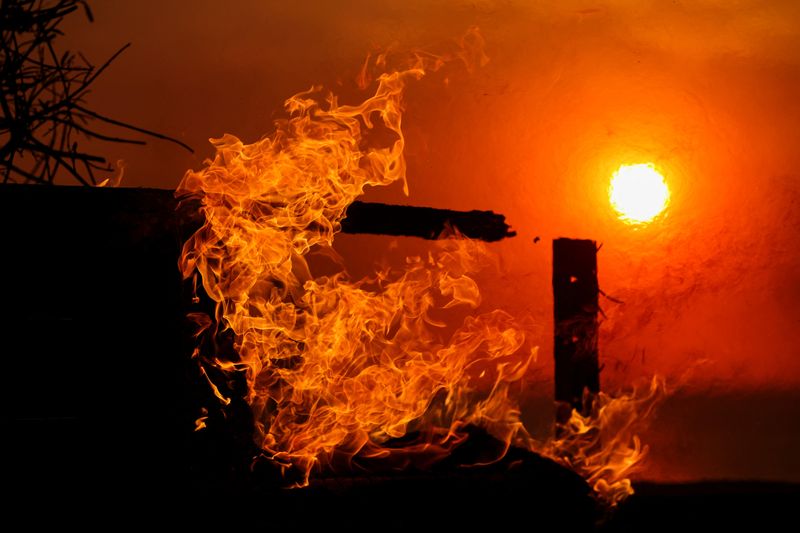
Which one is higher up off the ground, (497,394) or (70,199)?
(70,199)

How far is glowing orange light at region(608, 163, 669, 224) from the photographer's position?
6.92m

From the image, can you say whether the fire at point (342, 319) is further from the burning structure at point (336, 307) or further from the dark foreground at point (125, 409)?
the dark foreground at point (125, 409)

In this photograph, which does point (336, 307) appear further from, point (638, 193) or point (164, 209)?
point (638, 193)

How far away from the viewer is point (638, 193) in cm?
701

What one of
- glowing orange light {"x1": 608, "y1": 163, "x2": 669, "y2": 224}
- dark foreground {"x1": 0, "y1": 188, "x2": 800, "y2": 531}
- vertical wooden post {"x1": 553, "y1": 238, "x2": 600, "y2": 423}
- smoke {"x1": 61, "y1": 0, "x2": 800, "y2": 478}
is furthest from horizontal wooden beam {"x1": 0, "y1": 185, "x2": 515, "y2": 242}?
glowing orange light {"x1": 608, "y1": 163, "x2": 669, "y2": 224}

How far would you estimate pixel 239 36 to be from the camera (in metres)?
6.61

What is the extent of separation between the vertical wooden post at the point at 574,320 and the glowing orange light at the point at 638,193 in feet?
5.35

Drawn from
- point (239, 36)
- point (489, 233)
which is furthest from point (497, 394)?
point (239, 36)

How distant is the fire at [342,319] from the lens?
4.74m

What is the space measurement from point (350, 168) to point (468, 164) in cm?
146

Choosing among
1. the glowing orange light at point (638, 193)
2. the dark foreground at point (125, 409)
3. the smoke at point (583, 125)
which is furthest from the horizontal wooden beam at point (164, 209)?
the glowing orange light at point (638, 193)

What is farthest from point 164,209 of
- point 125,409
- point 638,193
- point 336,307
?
point 638,193

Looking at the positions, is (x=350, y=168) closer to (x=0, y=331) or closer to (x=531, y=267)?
(x=531, y=267)

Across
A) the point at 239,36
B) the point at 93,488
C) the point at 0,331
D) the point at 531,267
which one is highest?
the point at 239,36
